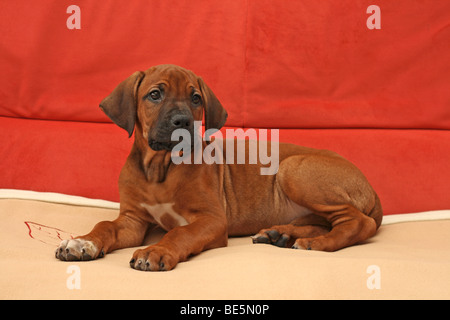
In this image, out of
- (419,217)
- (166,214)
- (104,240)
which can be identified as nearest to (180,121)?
(166,214)

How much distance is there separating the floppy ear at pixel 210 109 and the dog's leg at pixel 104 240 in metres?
0.70

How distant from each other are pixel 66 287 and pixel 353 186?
184cm

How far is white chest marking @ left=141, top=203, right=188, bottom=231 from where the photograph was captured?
2965mm

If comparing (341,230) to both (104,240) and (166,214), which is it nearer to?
(166,214)

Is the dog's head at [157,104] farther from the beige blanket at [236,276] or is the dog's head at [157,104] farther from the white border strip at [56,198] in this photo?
the white border strip at [56,198]

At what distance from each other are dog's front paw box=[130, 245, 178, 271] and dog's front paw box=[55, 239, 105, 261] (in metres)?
0.27

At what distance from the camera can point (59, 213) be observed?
3.37 metres

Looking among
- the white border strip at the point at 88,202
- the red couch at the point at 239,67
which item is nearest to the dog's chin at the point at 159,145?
the white border strip at the point at 88,202

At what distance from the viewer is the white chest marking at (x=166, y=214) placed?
296 centimetres

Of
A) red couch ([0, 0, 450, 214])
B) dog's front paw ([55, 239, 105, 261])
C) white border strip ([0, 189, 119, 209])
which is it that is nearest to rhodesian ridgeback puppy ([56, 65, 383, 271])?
dog's front paw ([55, 239, 105, 261])

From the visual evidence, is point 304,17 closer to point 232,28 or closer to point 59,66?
point 232,28

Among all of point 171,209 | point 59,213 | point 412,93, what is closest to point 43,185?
point 59,213

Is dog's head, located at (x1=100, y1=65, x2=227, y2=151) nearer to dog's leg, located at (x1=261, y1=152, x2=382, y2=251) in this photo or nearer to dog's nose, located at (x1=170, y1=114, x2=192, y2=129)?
dog's nose, located at (x1=170, y1=114, x2=192, y2=129)
